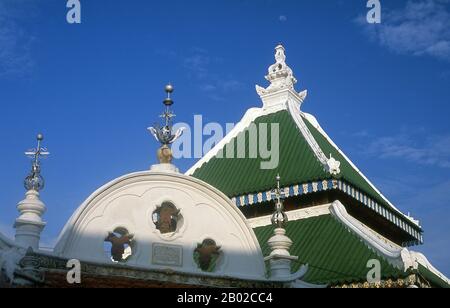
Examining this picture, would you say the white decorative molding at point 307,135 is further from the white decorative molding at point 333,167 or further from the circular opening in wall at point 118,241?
the circular opening in wall at point 118,241

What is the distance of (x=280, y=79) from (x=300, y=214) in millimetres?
6947

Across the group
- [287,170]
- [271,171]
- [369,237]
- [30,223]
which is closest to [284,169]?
[287,170]

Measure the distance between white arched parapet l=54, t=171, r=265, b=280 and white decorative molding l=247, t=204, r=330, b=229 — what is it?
5.66m

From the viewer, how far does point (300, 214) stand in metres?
21.7

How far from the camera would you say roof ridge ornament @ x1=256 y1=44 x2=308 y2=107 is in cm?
2638

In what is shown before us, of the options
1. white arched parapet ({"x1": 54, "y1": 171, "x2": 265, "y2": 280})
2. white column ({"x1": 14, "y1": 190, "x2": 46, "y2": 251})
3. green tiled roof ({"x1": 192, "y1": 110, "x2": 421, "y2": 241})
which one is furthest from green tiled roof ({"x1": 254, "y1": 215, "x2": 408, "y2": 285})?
white column ({"x1": 14, "y1": 190, "x2": 46, "y2": 251})

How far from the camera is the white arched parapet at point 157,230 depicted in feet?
46.8

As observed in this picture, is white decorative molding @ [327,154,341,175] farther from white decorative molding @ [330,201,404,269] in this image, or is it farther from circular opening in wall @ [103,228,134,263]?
circular opening in wall @ [103,228,134,263]

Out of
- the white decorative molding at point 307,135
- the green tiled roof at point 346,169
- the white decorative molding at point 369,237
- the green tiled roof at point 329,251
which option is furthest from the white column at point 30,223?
the green tiled roof at point 346,169

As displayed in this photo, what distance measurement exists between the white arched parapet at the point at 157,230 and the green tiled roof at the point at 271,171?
611 centimetres

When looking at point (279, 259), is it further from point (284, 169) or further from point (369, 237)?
point (284, 169)
